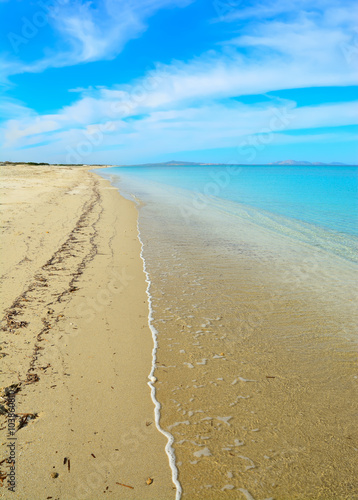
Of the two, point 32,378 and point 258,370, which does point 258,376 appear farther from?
point 32,378

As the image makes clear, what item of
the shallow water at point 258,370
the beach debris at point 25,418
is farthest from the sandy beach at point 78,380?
the shallow water at point 258,370

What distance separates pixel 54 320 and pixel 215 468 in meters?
3.46

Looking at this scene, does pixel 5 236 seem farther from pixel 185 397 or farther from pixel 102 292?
pixel 185 397

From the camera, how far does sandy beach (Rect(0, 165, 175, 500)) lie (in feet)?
8.89

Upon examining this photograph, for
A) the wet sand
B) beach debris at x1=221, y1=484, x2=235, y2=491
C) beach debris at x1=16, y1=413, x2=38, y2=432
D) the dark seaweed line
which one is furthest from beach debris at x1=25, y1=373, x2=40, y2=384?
beach debris at x1=221, y1=484, x2=235, y2=491

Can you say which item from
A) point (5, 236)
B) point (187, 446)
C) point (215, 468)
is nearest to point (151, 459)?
point (187, 446)

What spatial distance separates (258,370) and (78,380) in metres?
2.36

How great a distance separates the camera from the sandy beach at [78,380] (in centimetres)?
271

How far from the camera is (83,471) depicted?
2.73m

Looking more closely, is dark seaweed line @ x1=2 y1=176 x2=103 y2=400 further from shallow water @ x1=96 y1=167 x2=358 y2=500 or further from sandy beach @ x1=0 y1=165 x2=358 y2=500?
shallow water @ x1=96 y1=167 x2=358 y2=500

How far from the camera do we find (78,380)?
3881 mm

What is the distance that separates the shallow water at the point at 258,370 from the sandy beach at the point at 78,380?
13.1 inches

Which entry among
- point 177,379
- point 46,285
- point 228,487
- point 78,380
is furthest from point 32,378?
point 46,285

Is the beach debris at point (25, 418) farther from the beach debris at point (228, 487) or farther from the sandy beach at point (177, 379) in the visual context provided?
the beach debris at point (228, 487)
